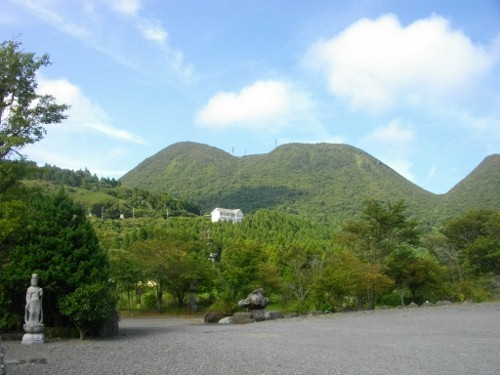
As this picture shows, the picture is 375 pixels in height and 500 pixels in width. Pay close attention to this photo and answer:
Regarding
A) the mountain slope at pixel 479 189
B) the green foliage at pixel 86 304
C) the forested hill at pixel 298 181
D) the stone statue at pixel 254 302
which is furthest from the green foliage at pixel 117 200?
the green foliage at pixel 86 304

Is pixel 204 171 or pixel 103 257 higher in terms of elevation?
pixel 204 171

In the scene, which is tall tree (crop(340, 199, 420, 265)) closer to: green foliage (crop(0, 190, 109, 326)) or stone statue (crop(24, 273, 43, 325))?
green foliage (crop(0, 190, 109, 326))

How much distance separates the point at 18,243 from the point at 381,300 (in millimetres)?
24760

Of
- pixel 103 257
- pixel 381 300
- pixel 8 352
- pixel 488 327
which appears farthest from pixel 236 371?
pixel 381 300

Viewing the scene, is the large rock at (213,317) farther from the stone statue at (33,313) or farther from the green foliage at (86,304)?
the stone statue at (33,313)

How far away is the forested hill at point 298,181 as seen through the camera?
265ft

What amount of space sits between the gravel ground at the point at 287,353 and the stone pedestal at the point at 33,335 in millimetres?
227

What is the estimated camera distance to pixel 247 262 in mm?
24312

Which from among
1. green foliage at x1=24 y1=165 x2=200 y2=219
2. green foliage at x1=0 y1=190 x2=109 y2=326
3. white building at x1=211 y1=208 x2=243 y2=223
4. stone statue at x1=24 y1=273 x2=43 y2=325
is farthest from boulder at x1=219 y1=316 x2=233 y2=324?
white building at x1=211 y1=208 x2=243 y2=223

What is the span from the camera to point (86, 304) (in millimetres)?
12719

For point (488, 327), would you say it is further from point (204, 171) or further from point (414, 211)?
point (204, 171)

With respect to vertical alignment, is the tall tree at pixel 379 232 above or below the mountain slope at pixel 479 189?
below

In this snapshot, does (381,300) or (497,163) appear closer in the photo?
(381,300)

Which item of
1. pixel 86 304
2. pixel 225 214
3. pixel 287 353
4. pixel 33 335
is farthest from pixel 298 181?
pixel 287 353
